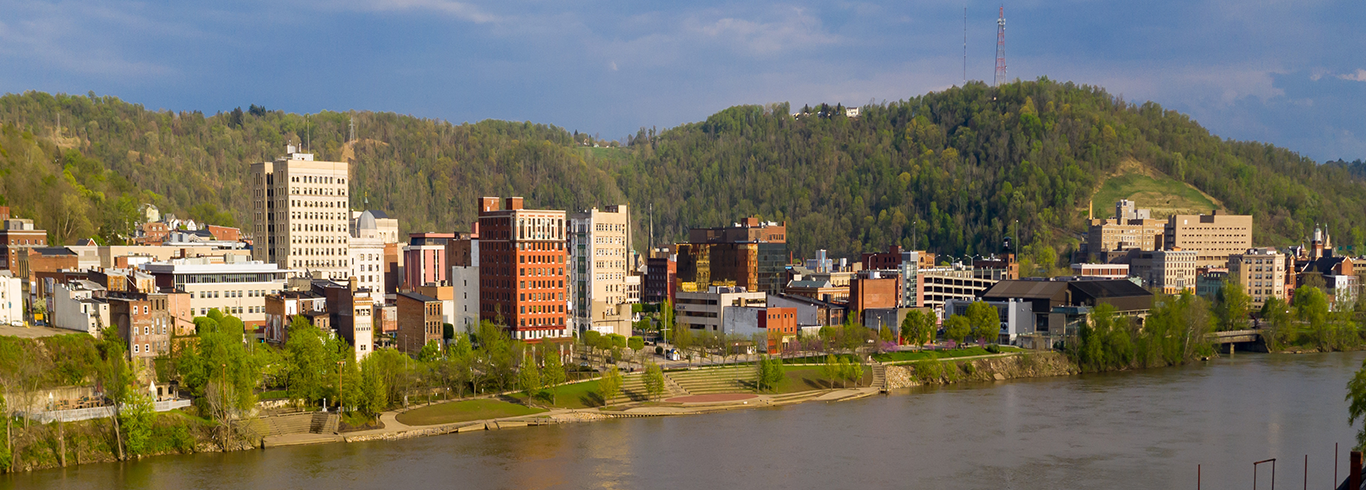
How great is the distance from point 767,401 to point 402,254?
210 ft

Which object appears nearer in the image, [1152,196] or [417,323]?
[417,323]

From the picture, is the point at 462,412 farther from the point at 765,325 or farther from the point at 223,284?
the point at 765,325

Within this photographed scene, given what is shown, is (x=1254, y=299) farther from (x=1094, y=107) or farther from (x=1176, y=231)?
(x=1094, y=107)

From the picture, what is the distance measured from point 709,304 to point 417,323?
23840mm

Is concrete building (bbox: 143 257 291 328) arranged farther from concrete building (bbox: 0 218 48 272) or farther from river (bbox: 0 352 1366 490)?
river (bbox: 0 352 1366 490)

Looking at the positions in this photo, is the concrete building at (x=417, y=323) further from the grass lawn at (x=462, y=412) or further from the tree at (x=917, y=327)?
the tree at (x=917, y=327)

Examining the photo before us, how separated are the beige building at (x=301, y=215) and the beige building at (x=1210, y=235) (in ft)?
328

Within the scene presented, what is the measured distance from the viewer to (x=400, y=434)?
5303cm

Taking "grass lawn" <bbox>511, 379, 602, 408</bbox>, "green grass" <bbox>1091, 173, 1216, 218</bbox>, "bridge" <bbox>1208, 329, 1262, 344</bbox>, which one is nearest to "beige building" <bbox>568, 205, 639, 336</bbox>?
"grass lawn" <bbox>511, 379, 602, 408</bbox>

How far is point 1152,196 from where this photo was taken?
543 feet

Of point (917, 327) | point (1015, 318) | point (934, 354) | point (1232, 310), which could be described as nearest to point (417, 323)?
point (934, 354)

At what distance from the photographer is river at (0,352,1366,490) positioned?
43938mm

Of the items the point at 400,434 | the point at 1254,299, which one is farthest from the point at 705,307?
the point at 1254,299

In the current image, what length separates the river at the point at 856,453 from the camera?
144 feet
